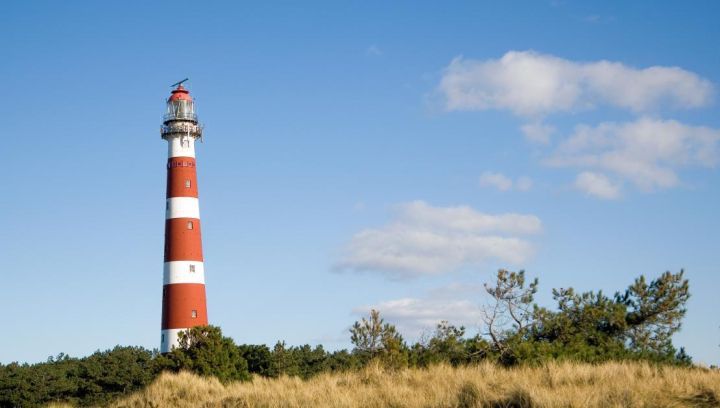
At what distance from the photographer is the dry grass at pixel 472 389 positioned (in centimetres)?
1595

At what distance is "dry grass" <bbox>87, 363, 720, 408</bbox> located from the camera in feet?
52.3

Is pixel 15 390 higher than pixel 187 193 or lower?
lower

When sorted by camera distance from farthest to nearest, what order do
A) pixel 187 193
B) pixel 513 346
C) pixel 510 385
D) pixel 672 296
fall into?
pixel 187 193, pixel 672 296, pixel 513 346, pixel 510 385

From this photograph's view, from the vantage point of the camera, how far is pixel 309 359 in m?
73.3

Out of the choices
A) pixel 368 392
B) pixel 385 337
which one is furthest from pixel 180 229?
pixel 368 392

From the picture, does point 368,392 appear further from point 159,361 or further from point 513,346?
point 159,361

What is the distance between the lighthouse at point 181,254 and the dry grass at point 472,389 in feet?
86.9

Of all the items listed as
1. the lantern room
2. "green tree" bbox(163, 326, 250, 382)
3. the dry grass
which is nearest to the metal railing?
the lantern room

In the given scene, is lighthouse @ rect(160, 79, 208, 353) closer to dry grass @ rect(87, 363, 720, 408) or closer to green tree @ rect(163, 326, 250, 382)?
green tree @ rect(163, 326, 250, 382)

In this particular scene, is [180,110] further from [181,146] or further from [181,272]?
[181,272]

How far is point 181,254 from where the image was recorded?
52.0 metres

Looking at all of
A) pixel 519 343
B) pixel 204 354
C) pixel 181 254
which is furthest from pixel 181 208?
pixel 519 343

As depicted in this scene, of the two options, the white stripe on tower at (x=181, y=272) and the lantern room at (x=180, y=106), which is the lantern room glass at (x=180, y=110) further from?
the white stripe on tower at (x=181, y=272)

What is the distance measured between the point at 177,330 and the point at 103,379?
85.1 ft
